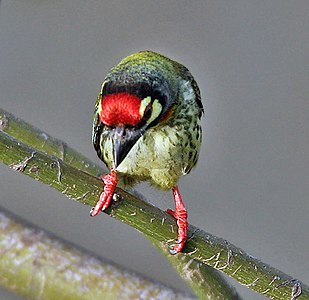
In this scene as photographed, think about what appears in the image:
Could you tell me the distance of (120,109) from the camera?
0.94 metres

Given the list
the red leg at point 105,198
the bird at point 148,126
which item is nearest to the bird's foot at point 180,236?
the bird at point 148,126

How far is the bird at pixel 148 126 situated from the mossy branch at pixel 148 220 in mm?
18

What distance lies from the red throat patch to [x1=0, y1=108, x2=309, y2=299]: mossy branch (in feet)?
0.29

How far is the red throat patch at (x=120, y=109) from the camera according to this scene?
3.07ft

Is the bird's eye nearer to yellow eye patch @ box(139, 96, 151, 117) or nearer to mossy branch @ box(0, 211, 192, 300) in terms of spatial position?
yellow eye patch @ box(139, 96, 151, 117)

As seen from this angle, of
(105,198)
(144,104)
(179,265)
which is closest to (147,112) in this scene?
(144,104)

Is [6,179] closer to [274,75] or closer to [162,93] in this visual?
[274,75]

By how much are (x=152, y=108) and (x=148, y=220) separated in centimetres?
17

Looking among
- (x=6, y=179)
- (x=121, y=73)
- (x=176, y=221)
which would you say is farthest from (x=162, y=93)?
(x=6, y=179)

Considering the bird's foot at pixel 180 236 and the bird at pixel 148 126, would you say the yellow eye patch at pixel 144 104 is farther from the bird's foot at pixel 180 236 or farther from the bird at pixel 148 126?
the bird's foot at pixel 180 236

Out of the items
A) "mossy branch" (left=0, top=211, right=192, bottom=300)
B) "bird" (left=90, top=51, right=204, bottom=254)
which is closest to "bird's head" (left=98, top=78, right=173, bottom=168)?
"bird" (left=90, top=51, right=204, bottom=254)

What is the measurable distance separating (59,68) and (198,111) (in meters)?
0.97

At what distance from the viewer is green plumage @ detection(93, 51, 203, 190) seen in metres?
1.06

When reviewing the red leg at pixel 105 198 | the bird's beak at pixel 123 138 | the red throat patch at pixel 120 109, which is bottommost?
the red leg at pixel 105 198
